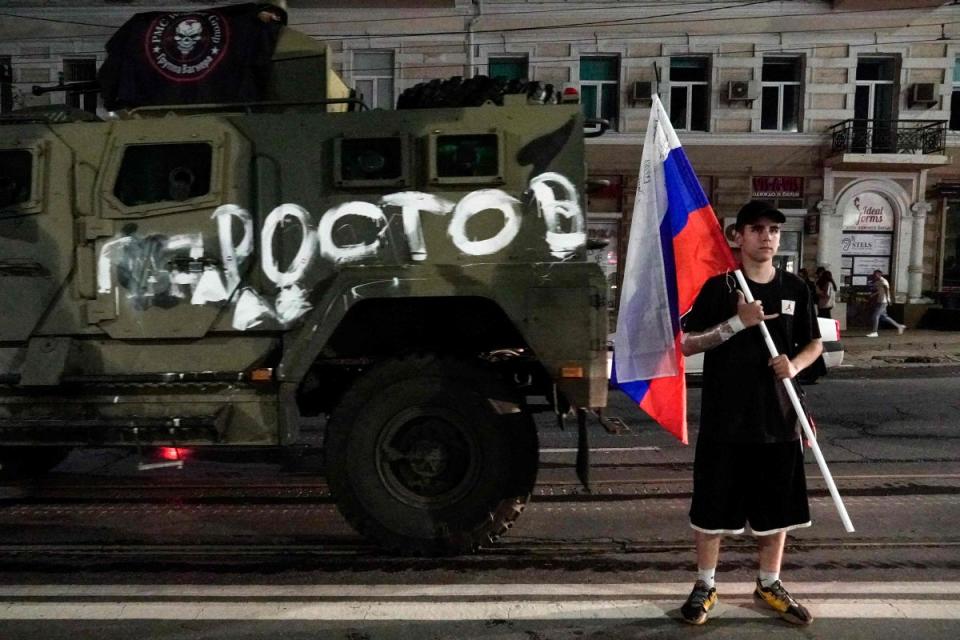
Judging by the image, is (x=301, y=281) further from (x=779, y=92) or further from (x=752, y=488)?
(x=779, y=92)

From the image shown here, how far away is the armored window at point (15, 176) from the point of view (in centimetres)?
438

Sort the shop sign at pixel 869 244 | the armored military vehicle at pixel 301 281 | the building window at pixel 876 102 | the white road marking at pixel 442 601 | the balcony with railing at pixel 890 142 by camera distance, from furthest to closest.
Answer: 1. the shop sign at pixel 869 244
2. the building window at pixel 876 102
3. the balcony with railing at pixel 890 142
4. the armored military vehicle at pixel 301 281
5. the white road marking at pixel 442 601

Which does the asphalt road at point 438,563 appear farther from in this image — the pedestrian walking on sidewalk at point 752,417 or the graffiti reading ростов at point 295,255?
the graffiti reading ростов at point 295,255

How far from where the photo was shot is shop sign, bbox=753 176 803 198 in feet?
63.3

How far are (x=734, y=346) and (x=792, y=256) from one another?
58.5ft

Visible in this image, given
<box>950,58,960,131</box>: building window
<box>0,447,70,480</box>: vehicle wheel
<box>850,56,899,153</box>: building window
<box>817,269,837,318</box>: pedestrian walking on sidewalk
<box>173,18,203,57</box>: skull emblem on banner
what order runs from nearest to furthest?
1. <box>173,18,203,57</box>: skull emblem on banner
2. <box>0,447,70,480</box>: vehicle wheel
3. <box>817,269,837,318</box>: pedestrian walking on sidewalk
4. <box>850,56,899,153</box>: building window
5. <box>950,58,960,131</box>: building window

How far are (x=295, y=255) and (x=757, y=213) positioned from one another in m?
2.51

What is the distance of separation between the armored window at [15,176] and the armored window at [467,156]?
242 centimetres

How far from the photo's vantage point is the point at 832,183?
19234 millimetres

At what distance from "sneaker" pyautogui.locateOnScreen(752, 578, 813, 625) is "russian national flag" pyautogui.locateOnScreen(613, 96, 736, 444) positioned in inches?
32.1

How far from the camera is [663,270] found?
3.76m

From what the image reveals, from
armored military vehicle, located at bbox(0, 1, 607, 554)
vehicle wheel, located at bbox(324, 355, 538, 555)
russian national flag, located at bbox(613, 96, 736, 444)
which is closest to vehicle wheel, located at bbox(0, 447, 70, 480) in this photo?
armored military vehicle, located at bbox(0, 1, 607, 554)

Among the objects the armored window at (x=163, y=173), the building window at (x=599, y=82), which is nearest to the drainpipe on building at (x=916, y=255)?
the building window at (x=599, y=82)

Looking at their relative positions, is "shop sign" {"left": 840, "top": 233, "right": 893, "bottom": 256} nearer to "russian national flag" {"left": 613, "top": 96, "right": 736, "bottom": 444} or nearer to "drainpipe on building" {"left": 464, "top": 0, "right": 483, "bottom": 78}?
"drainpipe on building" {"left": 464, "top": 0, "right": 483, "bottom": 78}
